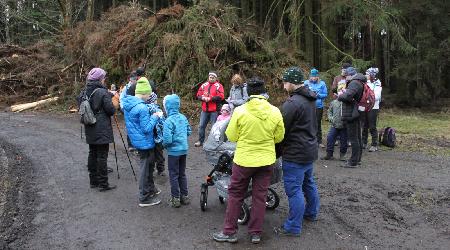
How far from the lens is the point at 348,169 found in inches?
354

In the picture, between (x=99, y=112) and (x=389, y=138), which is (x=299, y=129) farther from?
(x=389, y=138)

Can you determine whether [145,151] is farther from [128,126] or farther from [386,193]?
[386,193]

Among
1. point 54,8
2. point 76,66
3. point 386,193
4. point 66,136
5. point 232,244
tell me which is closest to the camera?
point 232,244

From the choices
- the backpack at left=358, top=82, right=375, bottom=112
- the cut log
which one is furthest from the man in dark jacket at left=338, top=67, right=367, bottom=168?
the cut log

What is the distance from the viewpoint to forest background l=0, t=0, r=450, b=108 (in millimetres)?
16141

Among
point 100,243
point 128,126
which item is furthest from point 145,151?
point 100,243


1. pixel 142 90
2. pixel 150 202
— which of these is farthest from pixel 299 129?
pixel 150 202

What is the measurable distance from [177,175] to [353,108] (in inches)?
162

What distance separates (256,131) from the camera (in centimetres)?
520

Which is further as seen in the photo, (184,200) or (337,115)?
(337,115)

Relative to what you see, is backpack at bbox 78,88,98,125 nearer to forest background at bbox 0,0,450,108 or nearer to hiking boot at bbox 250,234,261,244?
hiking boot at bbox 250,234,261,244

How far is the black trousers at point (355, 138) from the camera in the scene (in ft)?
29.3

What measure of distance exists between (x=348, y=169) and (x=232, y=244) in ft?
14.4

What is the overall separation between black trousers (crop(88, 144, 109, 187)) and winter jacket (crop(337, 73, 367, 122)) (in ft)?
15.2
